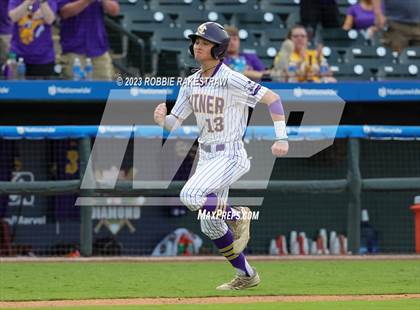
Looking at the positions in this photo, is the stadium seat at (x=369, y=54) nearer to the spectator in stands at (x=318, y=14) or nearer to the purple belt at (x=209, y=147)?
the spectator in stands at (x=318, y=14)

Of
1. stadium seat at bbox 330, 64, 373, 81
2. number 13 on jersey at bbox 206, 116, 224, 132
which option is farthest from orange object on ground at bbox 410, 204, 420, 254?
number 13 on jersey at bbox 206, 116, 224, 132

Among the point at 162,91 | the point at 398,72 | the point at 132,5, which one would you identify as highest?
the point at 132,5

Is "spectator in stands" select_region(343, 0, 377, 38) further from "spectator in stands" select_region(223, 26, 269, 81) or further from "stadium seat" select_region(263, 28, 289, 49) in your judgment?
"spectator in stands" select_region(223, 26, 269, 81)

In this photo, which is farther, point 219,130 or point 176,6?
point 176,6

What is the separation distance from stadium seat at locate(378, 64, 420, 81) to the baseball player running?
4.54 m

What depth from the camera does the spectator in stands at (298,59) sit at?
10844mm

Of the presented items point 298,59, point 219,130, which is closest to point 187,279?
point 219,130

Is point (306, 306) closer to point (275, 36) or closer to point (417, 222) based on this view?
point (417, 222)

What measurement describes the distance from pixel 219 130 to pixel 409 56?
5.78 meters

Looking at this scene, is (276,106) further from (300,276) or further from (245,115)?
(300,276)

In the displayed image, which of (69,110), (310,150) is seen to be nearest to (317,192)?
(310,150)

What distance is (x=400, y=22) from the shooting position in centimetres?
1293

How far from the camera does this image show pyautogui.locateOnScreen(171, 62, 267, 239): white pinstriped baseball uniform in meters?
6.85

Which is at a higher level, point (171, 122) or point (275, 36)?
point (275, 36)
